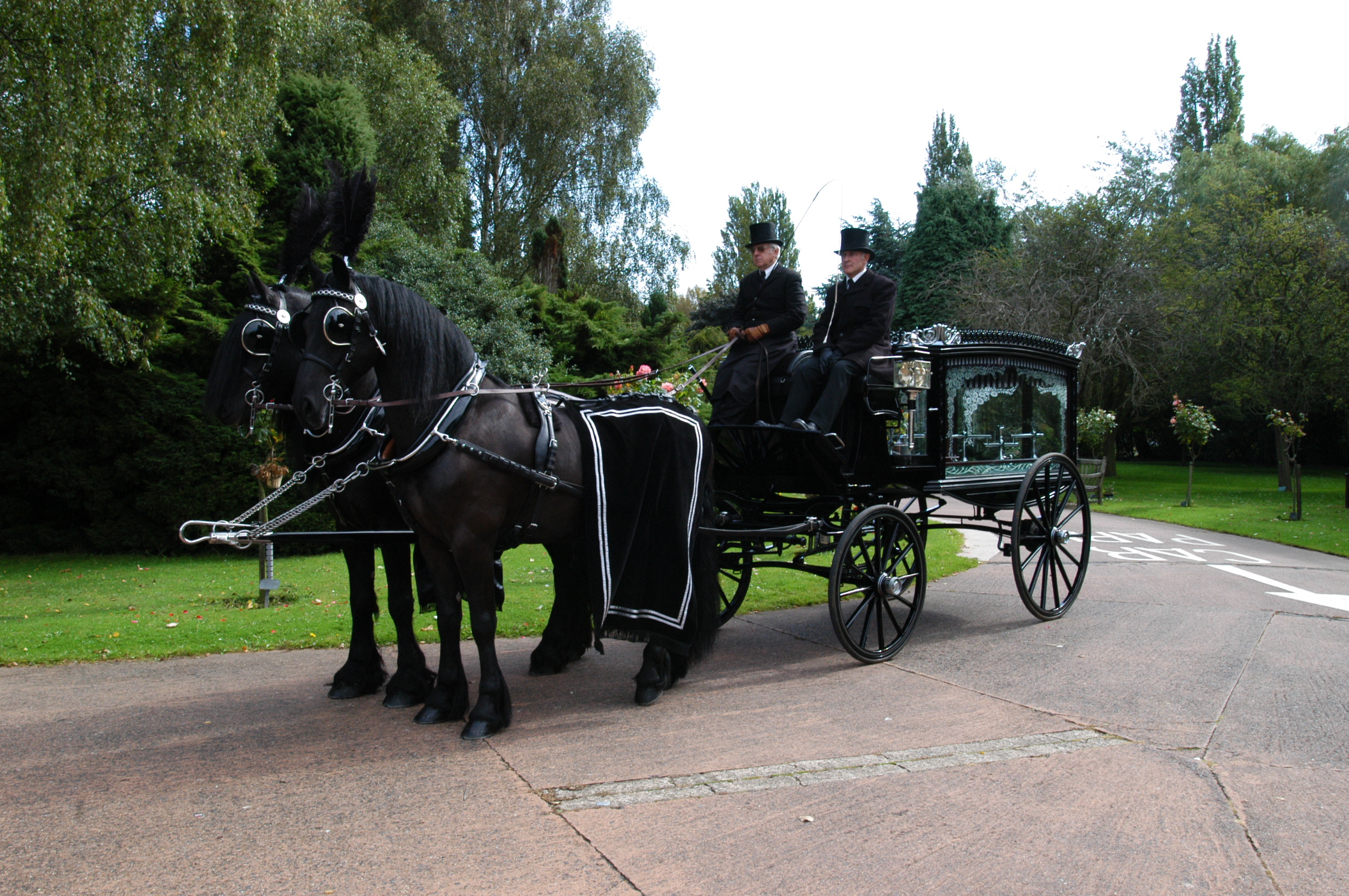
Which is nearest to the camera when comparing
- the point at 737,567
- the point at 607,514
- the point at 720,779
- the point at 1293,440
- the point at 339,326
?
the point at 720,779

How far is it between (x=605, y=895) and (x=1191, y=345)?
2817 cm

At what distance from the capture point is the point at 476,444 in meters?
4.70

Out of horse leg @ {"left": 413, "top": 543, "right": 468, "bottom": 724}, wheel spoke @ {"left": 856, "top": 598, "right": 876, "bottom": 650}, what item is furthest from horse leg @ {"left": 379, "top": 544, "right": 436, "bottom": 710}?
wheel spoke @ {"left": 856, "top": 598, "right": 876, "bottom": 650}

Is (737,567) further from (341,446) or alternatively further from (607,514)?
(341,446)

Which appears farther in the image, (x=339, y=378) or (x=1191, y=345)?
(x=1191, y=345)

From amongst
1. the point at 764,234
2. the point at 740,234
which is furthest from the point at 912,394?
the point at 740,234

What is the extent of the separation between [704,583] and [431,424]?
1.87 m

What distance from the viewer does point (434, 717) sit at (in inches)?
186

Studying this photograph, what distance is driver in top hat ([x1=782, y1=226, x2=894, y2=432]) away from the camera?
613cm

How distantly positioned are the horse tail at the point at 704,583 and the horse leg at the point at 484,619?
116 centimetres

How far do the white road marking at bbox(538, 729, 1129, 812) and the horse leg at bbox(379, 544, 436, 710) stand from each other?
160cm

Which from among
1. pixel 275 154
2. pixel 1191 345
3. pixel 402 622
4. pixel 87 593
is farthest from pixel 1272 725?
pixel 1191 345

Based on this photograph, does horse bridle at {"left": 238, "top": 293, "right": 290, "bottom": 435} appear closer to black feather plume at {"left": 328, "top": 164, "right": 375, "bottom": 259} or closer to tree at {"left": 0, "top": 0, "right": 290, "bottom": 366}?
black feather plume at {"left": 328, "top": 164, "right": 375, "bottom": 259}

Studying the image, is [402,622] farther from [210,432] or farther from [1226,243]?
[1226,243]
